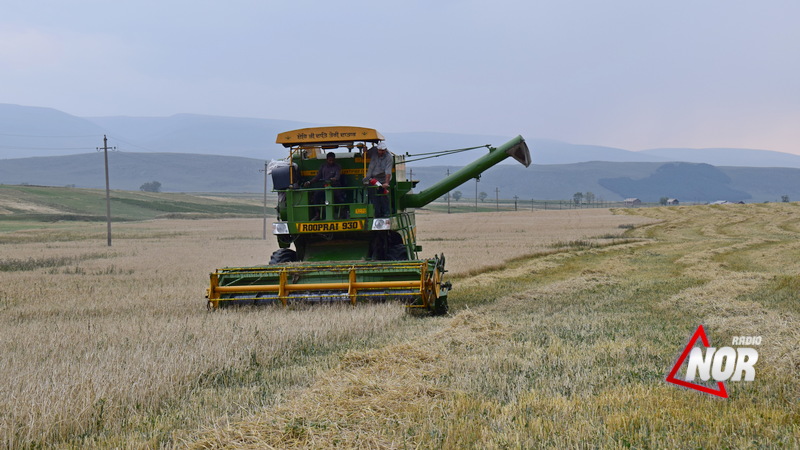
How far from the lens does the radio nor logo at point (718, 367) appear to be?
5633 mm

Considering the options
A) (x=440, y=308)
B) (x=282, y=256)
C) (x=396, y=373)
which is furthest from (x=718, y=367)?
(x=282, y=256)

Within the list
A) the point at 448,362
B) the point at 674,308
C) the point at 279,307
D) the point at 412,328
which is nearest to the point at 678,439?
the point at 448,362

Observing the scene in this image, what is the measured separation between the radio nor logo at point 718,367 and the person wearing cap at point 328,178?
712 centimetres

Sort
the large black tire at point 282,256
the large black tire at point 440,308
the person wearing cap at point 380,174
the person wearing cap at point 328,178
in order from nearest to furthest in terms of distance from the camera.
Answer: the large black tire at point 440,308, the person wearing cap at point 380,174, the person wearing cap at point 328,178, the large black tire at point 282,256

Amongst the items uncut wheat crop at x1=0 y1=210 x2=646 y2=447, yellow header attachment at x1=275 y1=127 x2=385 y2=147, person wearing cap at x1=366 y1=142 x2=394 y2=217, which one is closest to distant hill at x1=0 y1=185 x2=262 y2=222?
uncut wheat crop at x1=0 y1=210 x2=646 y2=447

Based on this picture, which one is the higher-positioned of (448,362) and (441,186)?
(441,186)

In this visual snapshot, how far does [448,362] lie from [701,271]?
12.0 metres

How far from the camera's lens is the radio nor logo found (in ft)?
18.5

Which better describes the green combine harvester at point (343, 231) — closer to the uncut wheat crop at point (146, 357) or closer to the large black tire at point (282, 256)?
the large black tire at point (282, 256)

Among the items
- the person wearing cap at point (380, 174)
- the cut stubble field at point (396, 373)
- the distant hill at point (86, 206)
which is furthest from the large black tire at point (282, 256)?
the distant hill at point (86, 206)

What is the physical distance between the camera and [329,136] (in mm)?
12820

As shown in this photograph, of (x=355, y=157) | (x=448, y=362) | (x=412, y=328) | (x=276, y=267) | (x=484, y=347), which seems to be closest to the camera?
(x=448, y=362)

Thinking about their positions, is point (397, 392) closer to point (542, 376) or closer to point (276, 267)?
point (542, 376)

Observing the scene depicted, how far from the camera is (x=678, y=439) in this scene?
4.59 m
